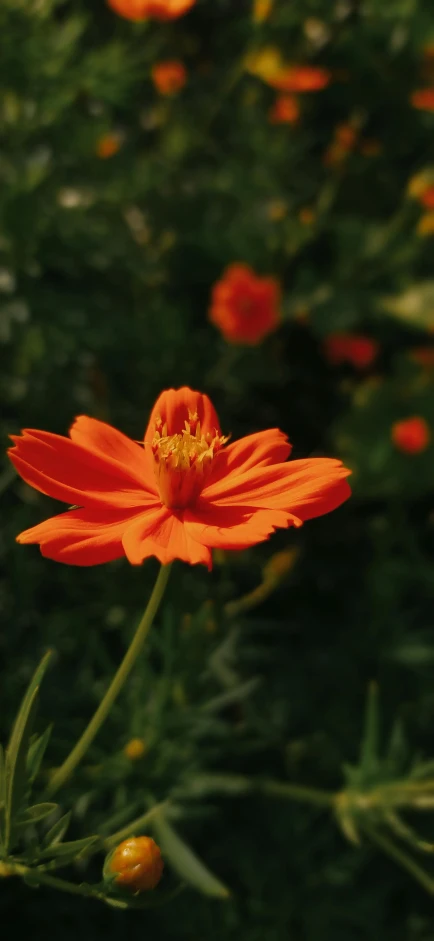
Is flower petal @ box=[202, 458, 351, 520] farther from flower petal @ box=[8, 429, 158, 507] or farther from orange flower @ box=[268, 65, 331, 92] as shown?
orange flower @ box=[268, 65, 331, 92]

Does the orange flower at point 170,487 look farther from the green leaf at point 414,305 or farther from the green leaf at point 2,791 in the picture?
the green leaf at point 414,305

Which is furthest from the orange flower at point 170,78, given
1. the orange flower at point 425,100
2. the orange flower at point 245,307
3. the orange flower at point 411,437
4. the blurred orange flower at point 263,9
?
the orange flower at point 411,437

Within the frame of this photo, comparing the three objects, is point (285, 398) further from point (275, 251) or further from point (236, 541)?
point (236, 541)

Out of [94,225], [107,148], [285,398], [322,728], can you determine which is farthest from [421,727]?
[107,148]

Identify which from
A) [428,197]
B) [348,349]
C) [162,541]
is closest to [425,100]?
[428,197]

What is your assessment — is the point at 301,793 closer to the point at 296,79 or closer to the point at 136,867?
the point at 136,867
